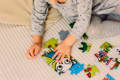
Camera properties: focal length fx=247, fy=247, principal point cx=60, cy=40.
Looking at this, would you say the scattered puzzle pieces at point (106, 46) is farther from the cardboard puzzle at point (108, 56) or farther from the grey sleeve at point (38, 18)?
the grey sleeve at point (38, 18)

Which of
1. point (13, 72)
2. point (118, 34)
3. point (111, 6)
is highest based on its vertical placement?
point (111, 6)

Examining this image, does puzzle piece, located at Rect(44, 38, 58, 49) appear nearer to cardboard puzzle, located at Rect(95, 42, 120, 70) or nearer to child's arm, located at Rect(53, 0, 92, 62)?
child's arm, located at Rect(53, 0, 92, 62)

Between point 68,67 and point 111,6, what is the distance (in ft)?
1.26

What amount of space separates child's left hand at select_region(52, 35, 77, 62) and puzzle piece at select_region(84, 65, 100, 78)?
10cm

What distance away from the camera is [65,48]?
1.13m

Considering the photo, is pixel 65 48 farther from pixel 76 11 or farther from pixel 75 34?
pixel 76 11

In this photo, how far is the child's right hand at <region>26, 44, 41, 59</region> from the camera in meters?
1.13

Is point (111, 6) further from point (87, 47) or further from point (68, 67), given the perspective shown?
point (68, 67)

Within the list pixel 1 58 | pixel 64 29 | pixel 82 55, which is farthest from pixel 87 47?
pixel 1 58

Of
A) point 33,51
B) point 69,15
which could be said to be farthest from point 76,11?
point 33,51

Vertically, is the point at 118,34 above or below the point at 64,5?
below

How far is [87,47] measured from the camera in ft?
3.80

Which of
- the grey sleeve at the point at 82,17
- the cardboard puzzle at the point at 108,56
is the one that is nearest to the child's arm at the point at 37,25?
the grey sleeve at the point at 82,17

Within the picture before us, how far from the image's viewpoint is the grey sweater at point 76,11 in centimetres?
109
